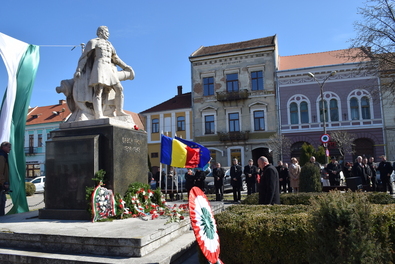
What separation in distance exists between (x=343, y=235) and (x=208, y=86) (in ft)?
101

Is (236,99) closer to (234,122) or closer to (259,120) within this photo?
(234,122)

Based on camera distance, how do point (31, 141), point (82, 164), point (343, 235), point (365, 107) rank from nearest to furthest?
point (343, 235)
point (82, 164)
point (365, 107)
point (31, 141)

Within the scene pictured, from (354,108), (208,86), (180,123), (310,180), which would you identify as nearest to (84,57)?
(310,180)

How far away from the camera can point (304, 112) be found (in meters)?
30.1

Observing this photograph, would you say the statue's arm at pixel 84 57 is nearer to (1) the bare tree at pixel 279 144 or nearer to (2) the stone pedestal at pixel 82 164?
(2) the stone pedestal at pixel 82 164

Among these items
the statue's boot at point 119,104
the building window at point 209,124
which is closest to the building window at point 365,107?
the building window at point 209,124

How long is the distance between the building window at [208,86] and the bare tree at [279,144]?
26.0 feet

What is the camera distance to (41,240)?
4984 mm

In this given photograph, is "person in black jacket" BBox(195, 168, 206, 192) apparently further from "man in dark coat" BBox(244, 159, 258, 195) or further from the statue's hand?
the statue's hand

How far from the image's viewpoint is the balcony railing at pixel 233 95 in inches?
1230

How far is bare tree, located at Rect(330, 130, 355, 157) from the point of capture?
26359mm

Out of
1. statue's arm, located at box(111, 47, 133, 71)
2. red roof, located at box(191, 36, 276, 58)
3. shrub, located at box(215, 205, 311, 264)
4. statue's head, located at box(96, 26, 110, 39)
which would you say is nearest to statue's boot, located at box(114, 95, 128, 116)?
statue's arm, located at box(111, 47, 133, 71)

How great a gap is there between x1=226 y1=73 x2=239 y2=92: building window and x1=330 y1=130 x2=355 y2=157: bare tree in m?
9.89

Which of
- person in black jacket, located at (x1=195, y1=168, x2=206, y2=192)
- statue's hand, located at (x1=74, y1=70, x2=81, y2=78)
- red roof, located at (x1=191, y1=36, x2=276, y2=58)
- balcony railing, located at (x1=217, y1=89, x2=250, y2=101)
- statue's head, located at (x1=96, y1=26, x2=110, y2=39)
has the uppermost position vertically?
red roof, located at (x1=191, y1=36, x2=276, y2=58)
